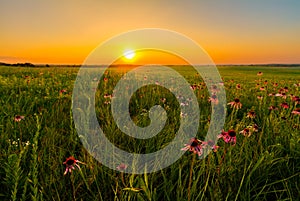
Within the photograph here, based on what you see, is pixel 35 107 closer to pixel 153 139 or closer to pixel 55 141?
pixel 55 141

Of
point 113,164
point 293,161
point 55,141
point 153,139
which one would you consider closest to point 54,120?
point 55,141

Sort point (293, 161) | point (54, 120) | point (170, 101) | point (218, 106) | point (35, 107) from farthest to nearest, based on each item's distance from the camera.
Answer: point (170, 101) → point (218, 106) → point (35, 107) → point (54, 120) → point (293, 161)

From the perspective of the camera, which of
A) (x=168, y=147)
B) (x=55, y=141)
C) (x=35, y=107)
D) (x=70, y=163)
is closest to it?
(x=70, y=163)

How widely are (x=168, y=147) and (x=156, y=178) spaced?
1.73ft

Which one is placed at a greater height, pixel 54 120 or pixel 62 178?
pixel 54 120

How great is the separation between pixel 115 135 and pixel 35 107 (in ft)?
6.86

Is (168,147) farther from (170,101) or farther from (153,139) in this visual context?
(170,101)

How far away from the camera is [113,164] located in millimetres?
1902

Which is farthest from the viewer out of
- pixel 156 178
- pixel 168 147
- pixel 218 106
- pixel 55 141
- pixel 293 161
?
pixel 218 106

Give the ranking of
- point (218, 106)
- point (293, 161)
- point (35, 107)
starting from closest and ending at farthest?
point (293, 161), point (35, 107), point (218, 106)

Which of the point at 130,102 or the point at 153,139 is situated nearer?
the point at 153,139

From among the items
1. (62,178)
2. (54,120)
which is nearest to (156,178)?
(62,178)

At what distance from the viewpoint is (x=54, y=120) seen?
3205 mm

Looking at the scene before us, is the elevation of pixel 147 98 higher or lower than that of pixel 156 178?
higher
